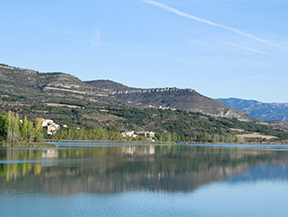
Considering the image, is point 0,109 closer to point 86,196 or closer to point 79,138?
point 79,138

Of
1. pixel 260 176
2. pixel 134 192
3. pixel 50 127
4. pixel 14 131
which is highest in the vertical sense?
pixel 50 127

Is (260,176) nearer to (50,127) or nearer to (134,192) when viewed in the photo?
(134,192)

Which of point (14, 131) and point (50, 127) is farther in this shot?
point (50, 127)

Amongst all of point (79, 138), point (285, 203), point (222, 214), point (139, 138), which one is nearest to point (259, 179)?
point (285, 203)

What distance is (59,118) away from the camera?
187000 mm

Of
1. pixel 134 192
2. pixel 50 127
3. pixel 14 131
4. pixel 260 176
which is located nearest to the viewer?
pixel 134 192

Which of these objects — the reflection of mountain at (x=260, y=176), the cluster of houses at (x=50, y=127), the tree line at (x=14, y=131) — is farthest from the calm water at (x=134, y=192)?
the cluster of houses at (x=50, y=127)

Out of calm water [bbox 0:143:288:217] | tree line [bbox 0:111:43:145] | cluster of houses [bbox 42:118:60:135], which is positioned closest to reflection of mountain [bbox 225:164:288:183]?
calm water [bbox 0:143:288:217]

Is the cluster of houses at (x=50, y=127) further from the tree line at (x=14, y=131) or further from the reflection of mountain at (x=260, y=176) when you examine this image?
the reflection of mountain at (x=260, y=176)

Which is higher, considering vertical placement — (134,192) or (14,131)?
(14,131)

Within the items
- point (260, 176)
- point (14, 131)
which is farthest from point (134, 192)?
point (14, 131)

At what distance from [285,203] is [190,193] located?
24.2 feet

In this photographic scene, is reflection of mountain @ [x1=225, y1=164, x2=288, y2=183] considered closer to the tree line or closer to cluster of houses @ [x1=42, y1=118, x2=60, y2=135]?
the tree line

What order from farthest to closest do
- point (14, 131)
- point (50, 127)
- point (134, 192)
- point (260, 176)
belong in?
point (50, 127)
point (14, 131)
point (260, 176)
point (134, 192)
